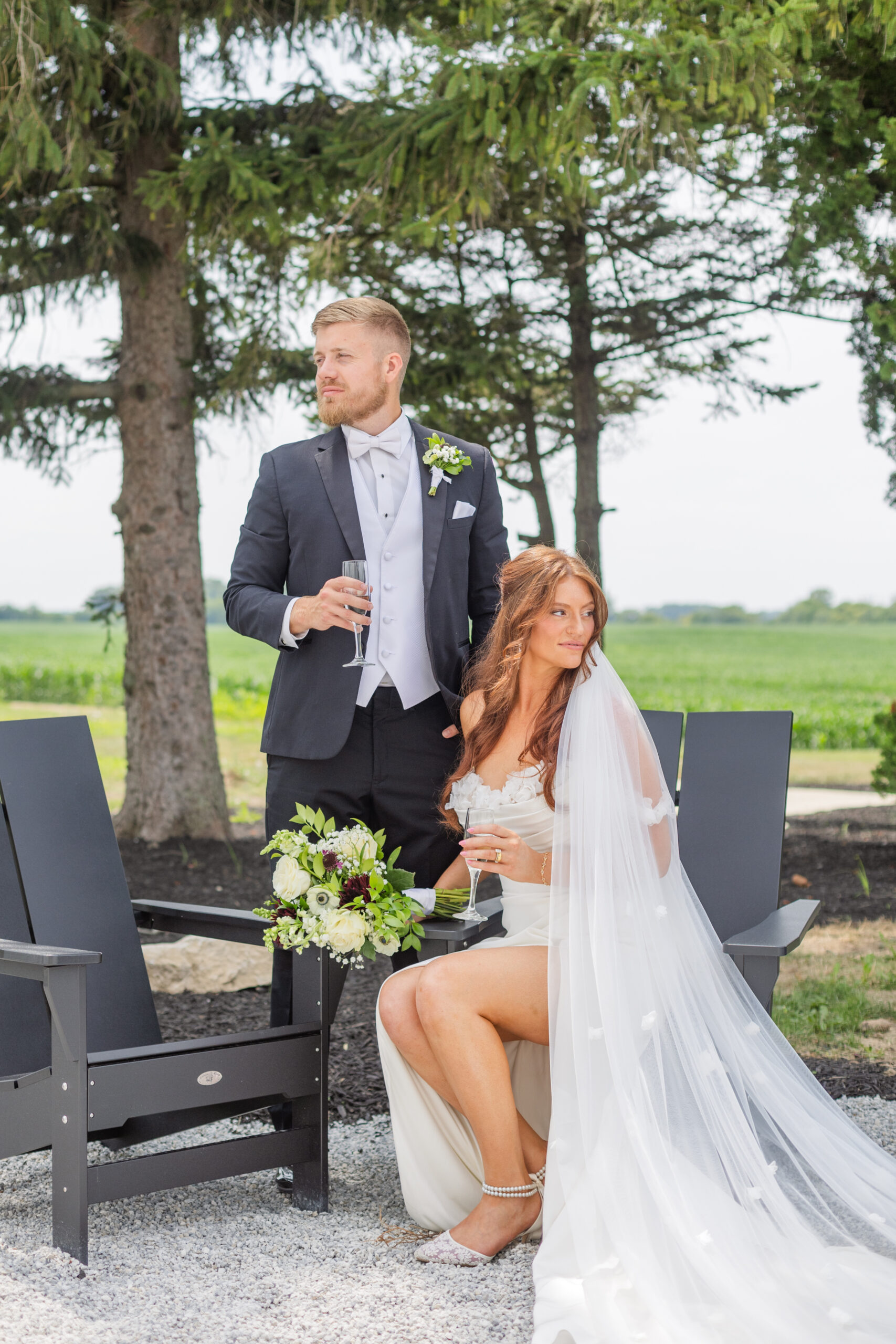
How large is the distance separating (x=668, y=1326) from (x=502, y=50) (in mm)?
4574

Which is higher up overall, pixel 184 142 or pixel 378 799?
pixel 184 142

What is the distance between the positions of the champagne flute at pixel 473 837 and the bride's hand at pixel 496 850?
0.03ft

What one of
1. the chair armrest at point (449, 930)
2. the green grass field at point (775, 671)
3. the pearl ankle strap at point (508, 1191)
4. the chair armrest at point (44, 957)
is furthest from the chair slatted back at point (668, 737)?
the green grass field at point (775, 671)

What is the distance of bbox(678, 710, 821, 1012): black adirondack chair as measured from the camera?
3.05 metres

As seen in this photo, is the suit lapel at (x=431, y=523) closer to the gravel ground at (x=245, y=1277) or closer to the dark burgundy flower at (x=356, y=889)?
the dark burgundy flower at (x=356, y=889)

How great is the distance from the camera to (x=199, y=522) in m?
6.89

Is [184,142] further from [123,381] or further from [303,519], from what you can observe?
[303,519]

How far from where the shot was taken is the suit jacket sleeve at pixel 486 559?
2953 millimetres

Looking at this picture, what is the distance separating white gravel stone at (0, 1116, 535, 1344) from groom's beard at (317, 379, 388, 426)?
5.85ft

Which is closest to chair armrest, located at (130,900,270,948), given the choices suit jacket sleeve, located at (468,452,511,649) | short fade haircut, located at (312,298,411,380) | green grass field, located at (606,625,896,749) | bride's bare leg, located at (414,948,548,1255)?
bride's bare leg, located at (414,948,548,1255)

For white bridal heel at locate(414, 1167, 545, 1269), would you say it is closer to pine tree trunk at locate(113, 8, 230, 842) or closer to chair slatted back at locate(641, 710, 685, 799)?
chair slatted back at locate(641, 710, 685, 799)

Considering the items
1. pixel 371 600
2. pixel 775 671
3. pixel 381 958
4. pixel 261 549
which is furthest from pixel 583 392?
pixel 775 671

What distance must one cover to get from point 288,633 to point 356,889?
1.91 ft

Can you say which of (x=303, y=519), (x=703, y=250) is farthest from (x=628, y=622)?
(x=303, y=519)
